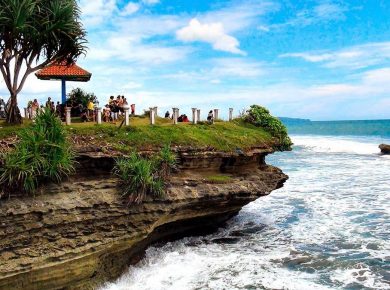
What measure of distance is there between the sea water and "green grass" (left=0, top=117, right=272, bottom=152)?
3455 millimetres

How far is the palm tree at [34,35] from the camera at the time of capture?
1240 centimetres

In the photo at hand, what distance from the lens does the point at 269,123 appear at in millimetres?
19797

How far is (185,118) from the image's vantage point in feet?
68.5

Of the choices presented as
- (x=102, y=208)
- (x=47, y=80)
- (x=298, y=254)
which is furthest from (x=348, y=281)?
(x=47, y=80)

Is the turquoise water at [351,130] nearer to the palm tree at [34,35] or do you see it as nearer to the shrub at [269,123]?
the shrub at [269,123]

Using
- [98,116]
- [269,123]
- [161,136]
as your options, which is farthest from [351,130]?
[161,136]

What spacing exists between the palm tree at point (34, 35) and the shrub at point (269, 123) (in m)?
9.06

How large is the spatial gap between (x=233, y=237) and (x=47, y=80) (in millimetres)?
11406

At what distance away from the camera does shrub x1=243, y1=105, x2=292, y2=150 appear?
19.5 metres

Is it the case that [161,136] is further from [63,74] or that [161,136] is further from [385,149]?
[385,149]

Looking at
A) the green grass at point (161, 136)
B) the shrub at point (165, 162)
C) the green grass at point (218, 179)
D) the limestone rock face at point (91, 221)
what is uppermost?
the green grass at point (161, 136)

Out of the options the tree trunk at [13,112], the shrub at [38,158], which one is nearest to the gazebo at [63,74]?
the tree trunk at [13,112]

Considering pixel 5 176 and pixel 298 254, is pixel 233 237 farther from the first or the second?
pixel 5 176

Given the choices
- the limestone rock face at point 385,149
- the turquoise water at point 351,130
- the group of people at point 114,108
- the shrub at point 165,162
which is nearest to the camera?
the shrub at point 165,162
